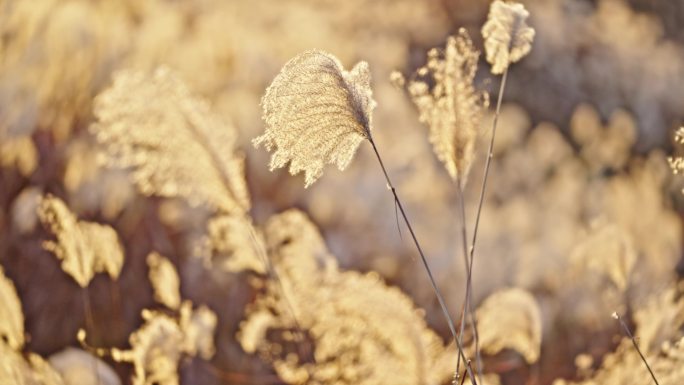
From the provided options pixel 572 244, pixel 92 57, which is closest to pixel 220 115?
pixel 92 57

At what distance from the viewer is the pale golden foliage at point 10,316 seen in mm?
1911

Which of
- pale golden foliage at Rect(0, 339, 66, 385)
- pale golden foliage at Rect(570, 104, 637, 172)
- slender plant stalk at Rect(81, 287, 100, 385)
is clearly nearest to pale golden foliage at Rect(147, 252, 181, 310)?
slender plant stalk at Rect(81, 287, 100, 385)

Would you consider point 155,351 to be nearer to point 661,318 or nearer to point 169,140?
point 169,140

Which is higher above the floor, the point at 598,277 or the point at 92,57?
the point at 92,57

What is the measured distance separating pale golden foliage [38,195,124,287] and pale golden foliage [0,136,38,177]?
0.27ft

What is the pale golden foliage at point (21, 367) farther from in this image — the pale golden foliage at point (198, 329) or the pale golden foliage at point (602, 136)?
the pale golden foliage at point (602, 136)

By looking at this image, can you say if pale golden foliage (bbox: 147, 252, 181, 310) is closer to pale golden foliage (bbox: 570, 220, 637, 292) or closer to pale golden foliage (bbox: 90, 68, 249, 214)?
pale golden foliage (bbox: 90, 68, 249, 214)

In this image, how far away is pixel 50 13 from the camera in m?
1.95

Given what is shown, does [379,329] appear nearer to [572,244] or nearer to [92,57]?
[572,244]

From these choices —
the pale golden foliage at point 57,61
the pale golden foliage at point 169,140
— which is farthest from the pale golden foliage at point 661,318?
the pale golden foliage at point 57,61

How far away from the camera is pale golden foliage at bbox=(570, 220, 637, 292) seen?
2076mm

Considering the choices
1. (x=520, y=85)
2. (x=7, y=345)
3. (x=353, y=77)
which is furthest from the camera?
(x=520, y=85)

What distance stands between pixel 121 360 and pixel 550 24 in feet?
4.24

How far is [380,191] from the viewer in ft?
6.71
